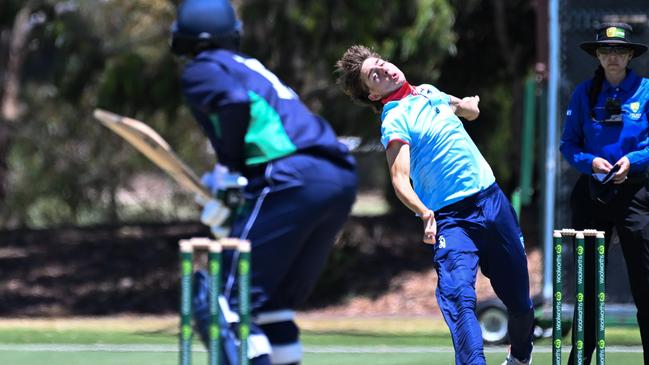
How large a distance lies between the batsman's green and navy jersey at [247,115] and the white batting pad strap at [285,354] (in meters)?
0.76

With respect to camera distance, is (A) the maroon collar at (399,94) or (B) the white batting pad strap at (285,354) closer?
(B) the white batting pad strap at (285,354)

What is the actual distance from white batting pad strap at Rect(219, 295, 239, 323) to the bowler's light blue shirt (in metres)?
1.48

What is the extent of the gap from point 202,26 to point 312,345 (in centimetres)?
481

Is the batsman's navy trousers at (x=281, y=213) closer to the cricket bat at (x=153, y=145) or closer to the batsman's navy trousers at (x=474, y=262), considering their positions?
the cricket bat at (x=153, y=145)

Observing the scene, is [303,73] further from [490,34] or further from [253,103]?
[253,103]

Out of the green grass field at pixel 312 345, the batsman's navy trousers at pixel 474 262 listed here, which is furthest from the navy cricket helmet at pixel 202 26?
the green grass field at pixel 312 345

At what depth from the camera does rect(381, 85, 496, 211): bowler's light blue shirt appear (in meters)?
6.35

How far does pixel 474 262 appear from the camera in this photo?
250 inches

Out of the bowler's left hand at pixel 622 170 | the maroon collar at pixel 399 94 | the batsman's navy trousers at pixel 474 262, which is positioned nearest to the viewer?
the batsman's navy trousers at pixel 474 262

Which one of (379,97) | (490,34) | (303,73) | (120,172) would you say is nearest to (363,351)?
(379,97)

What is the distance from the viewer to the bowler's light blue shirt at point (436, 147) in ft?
20.8

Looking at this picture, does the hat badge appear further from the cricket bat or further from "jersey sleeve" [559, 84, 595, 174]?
the cricket bat

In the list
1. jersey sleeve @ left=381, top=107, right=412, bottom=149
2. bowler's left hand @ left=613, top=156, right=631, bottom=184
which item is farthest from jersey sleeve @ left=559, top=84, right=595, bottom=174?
jersey sleeve @ left=381, top=107, right=412, bottom=149

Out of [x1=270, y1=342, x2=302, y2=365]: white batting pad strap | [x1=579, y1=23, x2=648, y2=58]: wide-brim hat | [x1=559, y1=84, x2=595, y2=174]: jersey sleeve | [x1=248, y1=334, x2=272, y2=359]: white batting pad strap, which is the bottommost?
[x1=270, y1=342, x2=302, y2=365]: white batting pad strap
